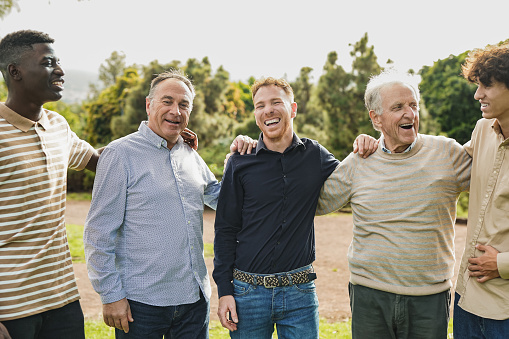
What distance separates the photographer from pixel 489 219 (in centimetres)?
269

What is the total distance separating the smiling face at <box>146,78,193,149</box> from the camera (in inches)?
127

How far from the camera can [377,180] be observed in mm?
2943

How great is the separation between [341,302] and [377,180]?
4.95 metres

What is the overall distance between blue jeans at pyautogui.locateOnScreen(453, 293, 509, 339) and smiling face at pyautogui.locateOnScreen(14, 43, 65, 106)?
2738 mm

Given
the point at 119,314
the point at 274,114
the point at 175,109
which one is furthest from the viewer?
the point at 175,109

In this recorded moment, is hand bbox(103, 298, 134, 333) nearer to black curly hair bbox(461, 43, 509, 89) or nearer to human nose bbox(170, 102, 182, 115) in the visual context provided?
human nose bbox(170, 102, 182, 115)

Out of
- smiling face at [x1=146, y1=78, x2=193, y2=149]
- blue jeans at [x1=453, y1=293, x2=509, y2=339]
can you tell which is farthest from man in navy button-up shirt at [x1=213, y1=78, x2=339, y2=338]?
blue jeans at [x1=453, y1=293, x2=509, y2=339]

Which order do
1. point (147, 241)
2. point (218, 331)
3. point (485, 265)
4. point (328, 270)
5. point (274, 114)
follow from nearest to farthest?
point (485, 265) → point (147, 241) → point (274, 114) → point (218, 331) → point (328, 270)

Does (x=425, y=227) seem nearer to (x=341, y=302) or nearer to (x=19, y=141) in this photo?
(x=19, y=141)

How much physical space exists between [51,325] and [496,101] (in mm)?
2833

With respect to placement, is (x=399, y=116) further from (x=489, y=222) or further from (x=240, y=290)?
(x=240, y=290)

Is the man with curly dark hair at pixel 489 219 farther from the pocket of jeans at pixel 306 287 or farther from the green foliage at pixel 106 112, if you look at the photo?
the green foliage at pixel 106 112

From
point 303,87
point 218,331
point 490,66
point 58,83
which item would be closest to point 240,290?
point 58,83

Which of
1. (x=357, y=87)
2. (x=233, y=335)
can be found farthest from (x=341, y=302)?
(x=357, y=87)
